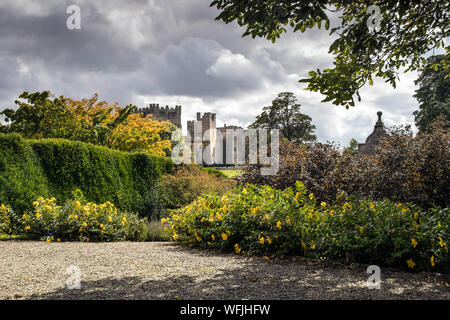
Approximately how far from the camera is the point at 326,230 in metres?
4.69

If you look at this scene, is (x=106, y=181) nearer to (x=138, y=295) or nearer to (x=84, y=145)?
(x=84, y=145)

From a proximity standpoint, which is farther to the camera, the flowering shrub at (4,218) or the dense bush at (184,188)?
the dense bush at (184,188)

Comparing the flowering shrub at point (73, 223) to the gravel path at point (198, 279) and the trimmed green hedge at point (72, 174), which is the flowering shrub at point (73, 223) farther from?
the gravel path at point (198, 279)

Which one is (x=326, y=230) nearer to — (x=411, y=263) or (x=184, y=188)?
(x=411, y=263)

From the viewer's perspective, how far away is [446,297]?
3.03 metres

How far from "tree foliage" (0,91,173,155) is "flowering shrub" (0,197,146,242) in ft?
34.4

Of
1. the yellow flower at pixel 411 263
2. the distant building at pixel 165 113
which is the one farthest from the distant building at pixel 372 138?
the distant building at pixel 165 113

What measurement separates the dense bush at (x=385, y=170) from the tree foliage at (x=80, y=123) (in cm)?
1224

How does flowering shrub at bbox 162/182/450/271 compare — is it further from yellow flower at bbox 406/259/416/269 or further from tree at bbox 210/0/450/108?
tree at bbox 210/0/450/108

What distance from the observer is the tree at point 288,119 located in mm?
31266

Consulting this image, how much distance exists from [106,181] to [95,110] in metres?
9.47
